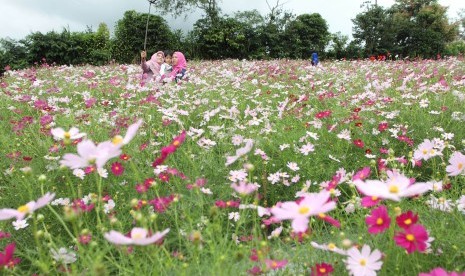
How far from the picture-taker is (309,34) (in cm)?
2517

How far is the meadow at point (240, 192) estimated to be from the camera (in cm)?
117

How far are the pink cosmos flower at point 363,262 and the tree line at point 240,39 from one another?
1808 centimetres

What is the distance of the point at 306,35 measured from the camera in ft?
82.5

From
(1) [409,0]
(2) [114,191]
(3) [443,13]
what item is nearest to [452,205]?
(2) [114,191]

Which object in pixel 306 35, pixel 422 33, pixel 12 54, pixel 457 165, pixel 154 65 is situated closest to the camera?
pixel 457 165

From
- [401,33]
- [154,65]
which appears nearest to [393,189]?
[154,65]

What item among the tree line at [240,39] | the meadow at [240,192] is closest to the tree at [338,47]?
the tree line at [240,39]

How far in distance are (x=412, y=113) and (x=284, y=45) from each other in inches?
852

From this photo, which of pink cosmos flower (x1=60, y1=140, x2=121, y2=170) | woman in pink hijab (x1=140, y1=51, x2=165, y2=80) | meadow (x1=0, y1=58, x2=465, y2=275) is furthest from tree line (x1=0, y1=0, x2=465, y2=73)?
pink cosmos flower (x1=60, y1=140, x2=121, y2=170)

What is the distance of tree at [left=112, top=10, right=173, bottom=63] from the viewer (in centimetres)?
2095

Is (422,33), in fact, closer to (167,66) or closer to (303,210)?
(167,66)

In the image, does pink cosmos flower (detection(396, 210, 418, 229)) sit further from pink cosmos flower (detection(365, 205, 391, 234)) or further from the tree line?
the tree line

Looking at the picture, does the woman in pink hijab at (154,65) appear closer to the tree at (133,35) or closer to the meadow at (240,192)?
the meadow at (240,192)

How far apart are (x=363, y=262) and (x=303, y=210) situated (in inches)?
13.8
